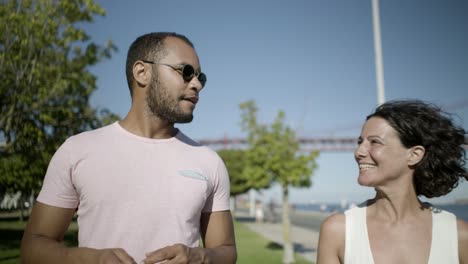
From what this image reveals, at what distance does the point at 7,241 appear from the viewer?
47.0 ft

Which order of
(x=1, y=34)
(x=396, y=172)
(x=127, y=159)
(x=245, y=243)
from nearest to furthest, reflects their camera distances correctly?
1. (x=127, y=159)
2. (x=396, y=172)
3. (x=1, y=34)
4. (x=245, y=243)

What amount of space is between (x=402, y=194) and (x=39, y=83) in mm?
9718

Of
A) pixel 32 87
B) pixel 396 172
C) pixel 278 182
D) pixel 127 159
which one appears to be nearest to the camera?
pixel 127 159

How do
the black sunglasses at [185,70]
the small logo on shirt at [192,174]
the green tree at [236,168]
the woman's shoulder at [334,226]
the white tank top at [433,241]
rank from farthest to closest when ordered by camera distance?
the green tree at [236,168]
the woman's shoulder at [334,226]
the white tank top at [433,241]
the black sunglasses at [185,70]
the small logo on shirt at [192,174]

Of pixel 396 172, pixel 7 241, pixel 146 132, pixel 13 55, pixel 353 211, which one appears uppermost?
pixel 13 55

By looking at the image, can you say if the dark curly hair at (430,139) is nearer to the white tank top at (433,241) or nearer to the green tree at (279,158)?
the white tank top at (433,241)

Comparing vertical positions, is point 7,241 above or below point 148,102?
below

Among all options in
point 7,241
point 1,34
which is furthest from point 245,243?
point 1,34

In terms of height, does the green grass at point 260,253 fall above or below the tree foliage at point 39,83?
below

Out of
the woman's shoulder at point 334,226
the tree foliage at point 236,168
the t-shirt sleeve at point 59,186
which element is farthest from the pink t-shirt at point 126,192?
the tree foliage at point 236,168

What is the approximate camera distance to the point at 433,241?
2.81m

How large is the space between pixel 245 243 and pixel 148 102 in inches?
785

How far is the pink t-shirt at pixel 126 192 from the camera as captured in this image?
209 cm

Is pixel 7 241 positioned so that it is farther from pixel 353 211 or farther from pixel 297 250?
pixel 353 211
